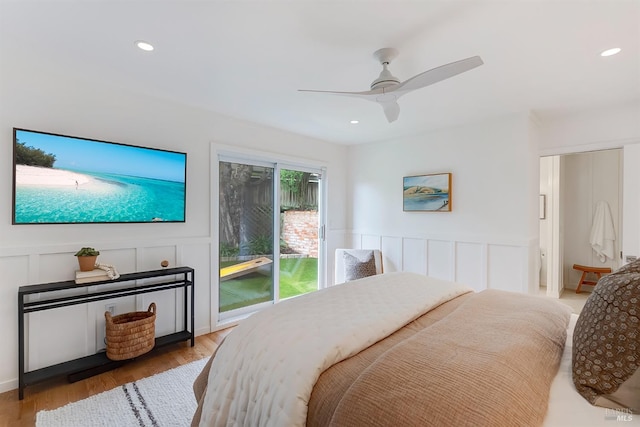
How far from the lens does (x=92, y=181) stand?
2375 millimetres

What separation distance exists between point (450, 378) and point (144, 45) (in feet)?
8.03

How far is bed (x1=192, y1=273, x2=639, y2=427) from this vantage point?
2.72 feet

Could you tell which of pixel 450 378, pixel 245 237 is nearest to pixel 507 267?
pixel 450 378

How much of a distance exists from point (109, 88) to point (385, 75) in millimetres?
2364

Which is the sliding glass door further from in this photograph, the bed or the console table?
the bed

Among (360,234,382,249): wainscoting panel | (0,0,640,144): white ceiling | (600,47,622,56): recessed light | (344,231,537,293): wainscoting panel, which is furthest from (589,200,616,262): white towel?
(600,47,622,56): recessed light

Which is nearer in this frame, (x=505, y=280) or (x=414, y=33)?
(x=414, y=33)

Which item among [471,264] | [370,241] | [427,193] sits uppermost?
[427,193]

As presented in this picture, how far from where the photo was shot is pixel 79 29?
1.74 metres

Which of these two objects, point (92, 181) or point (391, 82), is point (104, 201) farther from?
point (391, 82)

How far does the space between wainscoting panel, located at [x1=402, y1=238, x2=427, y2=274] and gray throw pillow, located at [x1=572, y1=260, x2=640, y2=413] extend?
108 inches

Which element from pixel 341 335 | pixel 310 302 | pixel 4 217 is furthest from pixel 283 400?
pixel 4 217

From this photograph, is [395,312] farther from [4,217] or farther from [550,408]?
[4,217]

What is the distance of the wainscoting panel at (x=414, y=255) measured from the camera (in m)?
3.76
